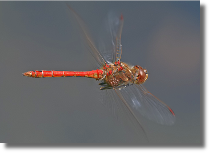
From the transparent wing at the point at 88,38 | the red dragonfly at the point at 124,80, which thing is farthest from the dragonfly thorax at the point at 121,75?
the transparent wing at the point at 88,38

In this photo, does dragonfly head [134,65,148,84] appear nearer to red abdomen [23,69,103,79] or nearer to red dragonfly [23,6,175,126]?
red dragonfly [23,6,175,126]

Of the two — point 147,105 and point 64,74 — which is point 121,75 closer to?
point 147,105

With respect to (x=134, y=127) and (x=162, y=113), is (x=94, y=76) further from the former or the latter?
(x=162, y=113)

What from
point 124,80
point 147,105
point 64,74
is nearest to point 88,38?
point 64,74

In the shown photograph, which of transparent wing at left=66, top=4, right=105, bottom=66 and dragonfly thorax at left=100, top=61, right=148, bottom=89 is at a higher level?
transparent wing at left=66, top=4, right=105, bottom=66

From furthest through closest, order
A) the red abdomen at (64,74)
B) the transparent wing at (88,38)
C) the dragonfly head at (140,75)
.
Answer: the dragonfly head at (140,75) → the transparent wing at (88,38) → the red abdomen at (64,74)

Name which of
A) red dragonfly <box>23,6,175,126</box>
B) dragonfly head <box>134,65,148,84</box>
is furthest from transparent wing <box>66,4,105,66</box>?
dragonfly head <box>134,65,148,84</box>

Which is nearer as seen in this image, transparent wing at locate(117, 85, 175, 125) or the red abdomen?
the red abdomen

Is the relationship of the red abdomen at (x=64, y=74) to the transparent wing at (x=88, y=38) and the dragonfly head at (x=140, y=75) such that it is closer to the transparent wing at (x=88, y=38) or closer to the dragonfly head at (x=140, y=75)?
the transparent wing at (x=88, y=38)
